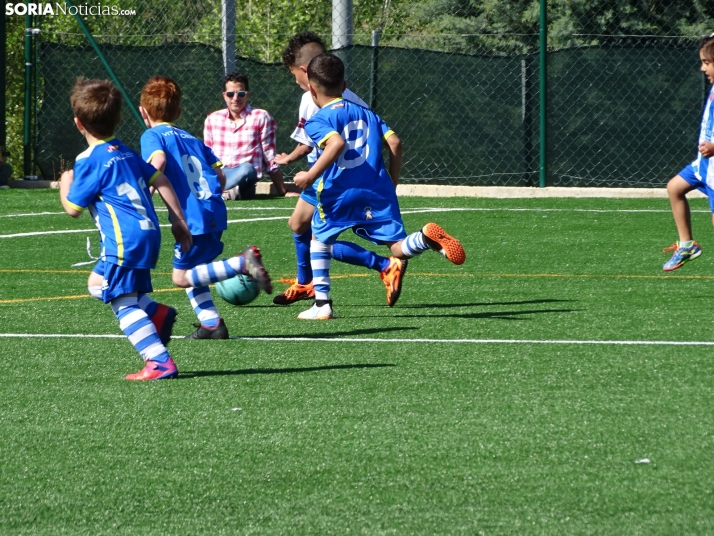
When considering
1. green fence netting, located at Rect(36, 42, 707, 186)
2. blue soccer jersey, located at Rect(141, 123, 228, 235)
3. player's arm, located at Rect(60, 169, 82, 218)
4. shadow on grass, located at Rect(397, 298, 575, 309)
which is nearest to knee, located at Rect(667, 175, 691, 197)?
shadow on grass, located at Rect(397, 298, 575, 309)

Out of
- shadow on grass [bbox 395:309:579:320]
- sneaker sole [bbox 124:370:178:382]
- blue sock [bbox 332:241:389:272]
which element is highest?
blue sock [bbox 332:241:389:272]

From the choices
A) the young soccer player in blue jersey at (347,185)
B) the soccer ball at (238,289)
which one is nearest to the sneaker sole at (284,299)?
the young soccer player in blue jersey at (347,185)

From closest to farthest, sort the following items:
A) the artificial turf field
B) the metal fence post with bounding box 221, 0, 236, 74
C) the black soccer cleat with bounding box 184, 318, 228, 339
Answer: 1. the artificial turf field
2. the black soccer cleat with bounding box 184, 318, 228, 339
3. the metal fence post with bounding box 221, 0, 236, 74

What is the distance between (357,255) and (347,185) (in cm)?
64

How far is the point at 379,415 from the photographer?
439 centimetres

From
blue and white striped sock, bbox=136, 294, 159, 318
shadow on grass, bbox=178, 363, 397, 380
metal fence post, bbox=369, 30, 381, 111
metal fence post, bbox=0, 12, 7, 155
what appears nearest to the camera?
shadow on grass, bbox=178, 363, 397, 380

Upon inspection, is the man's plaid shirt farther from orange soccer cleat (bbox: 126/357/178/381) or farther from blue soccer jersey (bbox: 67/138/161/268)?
orange soccer cleat (bbox: 126/357/178/381)

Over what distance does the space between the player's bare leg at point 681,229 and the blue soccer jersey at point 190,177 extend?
9.23 ft

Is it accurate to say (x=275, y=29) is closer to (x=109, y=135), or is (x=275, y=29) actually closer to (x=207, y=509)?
(x=109, y=135)

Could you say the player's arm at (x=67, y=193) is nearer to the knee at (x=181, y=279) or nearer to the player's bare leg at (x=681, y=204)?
the knee at (x=181, y=279)

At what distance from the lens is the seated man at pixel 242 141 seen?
15.6 metres

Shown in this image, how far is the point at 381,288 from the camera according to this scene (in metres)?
8.23

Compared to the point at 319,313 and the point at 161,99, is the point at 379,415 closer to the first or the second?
the point at 319,313

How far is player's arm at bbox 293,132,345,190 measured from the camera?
6594 millimetres
